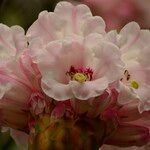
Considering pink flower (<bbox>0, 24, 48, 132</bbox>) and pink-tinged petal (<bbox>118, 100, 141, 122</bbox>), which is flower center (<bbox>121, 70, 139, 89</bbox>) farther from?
pink flower (<bbox>0, 24, 48, 132</bbox>)

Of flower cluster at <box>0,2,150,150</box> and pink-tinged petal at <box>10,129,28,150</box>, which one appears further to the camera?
pink-tinged petal at <box>10,129,28,150</box>

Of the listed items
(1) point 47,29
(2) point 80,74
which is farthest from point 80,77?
(1) point 47,29

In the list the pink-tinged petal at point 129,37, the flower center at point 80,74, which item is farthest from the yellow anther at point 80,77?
the pink-tinged petal at point 129,37

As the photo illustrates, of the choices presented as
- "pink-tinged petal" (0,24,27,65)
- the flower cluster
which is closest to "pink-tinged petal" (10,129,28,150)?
the flower cluster

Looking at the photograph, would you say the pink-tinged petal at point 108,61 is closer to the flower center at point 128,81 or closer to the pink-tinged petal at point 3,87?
the flower center at point 128,81

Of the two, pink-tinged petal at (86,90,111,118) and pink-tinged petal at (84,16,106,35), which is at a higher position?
pink-tinged petal at (84,16,106,35)
